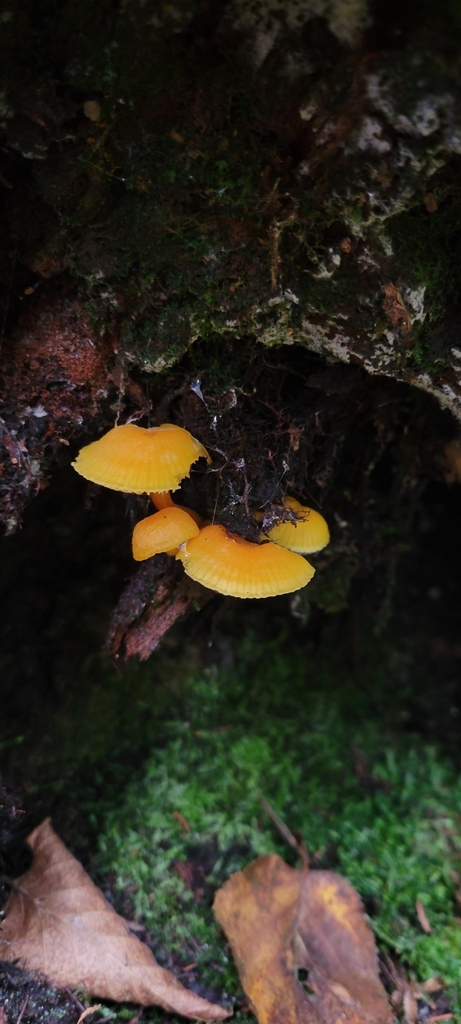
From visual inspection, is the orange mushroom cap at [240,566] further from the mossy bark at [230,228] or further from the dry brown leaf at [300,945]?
the dry brown leaf at [300,945]

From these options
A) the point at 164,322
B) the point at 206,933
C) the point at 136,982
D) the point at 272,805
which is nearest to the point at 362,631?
the point at 272,805

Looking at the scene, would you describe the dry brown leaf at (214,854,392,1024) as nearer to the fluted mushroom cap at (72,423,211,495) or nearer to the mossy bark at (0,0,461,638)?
the mossy bark at (0,0,461,638)

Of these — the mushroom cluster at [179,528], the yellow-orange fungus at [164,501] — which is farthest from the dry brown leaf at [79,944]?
the yellow-orange fungus at [164,501]

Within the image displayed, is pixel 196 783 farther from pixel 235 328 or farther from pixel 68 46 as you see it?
pixel 68 46

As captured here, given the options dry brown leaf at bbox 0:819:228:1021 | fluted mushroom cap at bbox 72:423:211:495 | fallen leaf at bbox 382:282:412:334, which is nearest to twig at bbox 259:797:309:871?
dry brown leaf at bbox 0:819:228:1021

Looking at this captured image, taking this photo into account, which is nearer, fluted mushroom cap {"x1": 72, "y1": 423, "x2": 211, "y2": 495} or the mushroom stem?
fluted mushroom cap {"x1": 72, "y1": 423, "x2": 211, "y2": 495}

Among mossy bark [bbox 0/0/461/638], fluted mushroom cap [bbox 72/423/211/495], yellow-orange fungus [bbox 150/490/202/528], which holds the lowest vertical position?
yellow-orange fungus [bbox 150/490/202/528]
